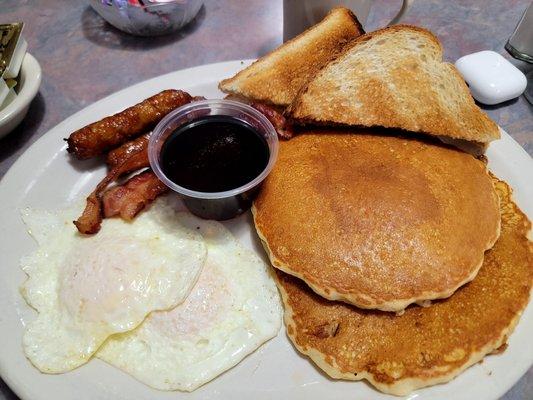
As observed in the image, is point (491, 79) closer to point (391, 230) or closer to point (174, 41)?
point (391, 230)

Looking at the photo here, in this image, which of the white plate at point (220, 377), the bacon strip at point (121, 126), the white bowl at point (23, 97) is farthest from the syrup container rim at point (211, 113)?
the white bowl at point (23, 97)

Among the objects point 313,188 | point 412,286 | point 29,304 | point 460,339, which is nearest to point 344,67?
point 313,188

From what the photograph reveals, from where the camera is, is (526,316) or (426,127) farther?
(426,127)

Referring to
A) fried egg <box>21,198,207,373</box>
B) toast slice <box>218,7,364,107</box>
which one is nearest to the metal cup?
toast slice <box>218,7,364,107</box>

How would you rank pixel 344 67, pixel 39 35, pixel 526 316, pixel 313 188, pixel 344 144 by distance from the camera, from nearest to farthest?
pixel 526 316 → pixel 313 188 → pixel 344 144 → pixel 344 67 → pixel 39 35

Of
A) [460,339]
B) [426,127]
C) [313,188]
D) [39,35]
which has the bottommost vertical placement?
[39,35]

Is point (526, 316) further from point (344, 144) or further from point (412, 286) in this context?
point (344, 144)

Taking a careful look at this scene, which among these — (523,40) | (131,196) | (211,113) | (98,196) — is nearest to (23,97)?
(98,196)

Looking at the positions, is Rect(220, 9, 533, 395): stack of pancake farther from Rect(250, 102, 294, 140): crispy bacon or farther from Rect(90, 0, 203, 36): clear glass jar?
Rect(90, 0, 203, 36): clear glass jar
